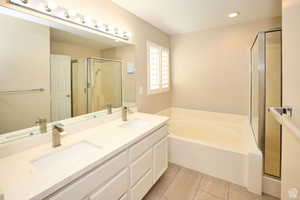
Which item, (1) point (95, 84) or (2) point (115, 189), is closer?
(2) point (115, 189)

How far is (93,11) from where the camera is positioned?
1566 millimetres

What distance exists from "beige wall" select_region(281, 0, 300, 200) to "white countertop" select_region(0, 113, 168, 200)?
104 centimetres

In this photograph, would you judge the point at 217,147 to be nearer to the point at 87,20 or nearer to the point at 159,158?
the point at 159,158

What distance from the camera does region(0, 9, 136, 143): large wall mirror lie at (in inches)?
41.1

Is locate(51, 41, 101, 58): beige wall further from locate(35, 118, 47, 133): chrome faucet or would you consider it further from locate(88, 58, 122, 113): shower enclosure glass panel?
locate(35, 118, 47, 133): chrome faucet

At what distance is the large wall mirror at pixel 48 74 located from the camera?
41.1 inches

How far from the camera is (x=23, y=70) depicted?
3.67 ft

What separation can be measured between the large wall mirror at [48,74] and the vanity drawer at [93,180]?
679mm

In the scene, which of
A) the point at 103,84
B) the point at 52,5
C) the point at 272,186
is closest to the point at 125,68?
the point at 103,84

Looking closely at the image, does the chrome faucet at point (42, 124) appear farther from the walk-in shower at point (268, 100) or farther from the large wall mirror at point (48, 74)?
the walk-in shower at point (268, 100)

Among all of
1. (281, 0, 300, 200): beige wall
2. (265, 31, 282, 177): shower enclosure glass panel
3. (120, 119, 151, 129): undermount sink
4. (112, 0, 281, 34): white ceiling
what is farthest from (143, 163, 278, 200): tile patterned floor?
(112, 0, 281, 34): white ceiling

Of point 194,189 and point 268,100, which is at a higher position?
point 268,100

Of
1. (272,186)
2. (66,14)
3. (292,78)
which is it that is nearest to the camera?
(292,78)

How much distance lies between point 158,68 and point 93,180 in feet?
7.40
